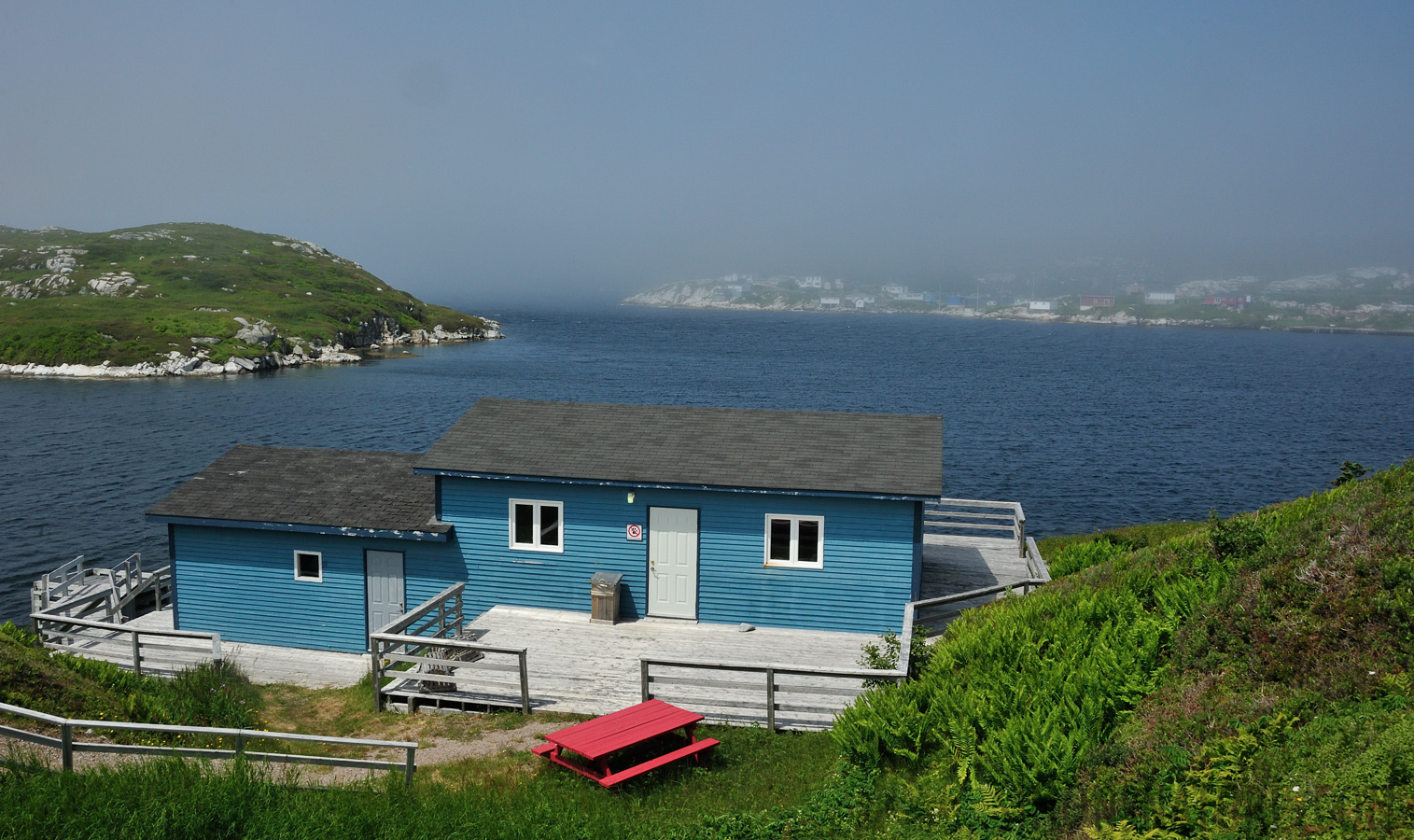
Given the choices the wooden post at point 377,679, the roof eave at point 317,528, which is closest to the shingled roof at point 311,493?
the roof eave at point 317,528

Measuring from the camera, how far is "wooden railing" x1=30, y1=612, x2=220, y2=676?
18.5 metres

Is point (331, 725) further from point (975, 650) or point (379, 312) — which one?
point (379, 312)

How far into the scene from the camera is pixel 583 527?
2055cm

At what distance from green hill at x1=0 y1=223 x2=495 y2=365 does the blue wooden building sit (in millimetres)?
84331

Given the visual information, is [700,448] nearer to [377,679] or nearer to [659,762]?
[377,679]

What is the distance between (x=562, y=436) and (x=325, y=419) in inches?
2079

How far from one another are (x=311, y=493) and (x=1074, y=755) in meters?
17.9

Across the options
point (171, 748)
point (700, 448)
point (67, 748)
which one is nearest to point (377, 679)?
point (171, 748)

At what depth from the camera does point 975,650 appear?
1402cm

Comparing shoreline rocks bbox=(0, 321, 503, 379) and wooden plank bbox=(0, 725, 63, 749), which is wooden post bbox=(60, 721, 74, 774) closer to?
wooden plank bbox=(0, 725, 63, 749)

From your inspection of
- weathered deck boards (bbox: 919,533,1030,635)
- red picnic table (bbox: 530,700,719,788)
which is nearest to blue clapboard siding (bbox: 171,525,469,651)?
red picnic table (bbox: 530,700,719,788)

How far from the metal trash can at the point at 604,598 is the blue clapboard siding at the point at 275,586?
158 inches

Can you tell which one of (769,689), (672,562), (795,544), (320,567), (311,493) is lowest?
(320,567)

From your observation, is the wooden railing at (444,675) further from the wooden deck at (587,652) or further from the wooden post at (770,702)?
the wooden post at (770,702)
